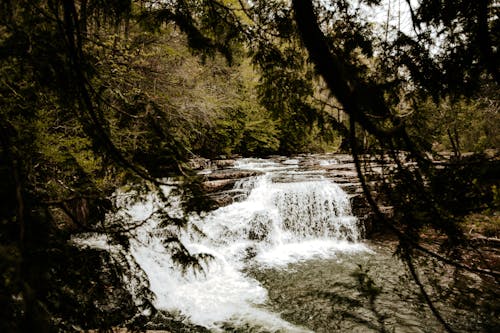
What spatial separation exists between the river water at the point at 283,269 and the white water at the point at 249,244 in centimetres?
2

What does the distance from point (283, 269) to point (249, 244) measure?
1545 millimetres

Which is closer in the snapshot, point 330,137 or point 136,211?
point 330,137

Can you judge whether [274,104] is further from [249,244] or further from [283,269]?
[249,244]

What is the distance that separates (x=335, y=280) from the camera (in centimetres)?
656

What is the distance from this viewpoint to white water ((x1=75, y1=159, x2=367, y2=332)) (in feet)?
18.6

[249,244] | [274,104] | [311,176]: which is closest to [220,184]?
[249,244]

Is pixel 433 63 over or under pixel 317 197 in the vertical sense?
over

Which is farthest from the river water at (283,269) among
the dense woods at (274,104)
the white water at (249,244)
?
the dense woods at (274,104)

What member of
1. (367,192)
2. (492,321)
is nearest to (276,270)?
(492,321)

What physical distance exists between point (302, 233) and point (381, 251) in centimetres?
231

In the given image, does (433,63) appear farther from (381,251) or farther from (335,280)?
(381,251)

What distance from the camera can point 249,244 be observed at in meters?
8.54

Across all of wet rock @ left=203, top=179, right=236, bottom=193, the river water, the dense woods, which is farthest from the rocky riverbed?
the dense woods

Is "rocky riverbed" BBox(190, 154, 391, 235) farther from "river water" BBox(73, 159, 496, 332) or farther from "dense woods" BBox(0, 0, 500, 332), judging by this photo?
"dense woods" BBox(0, 0, 500, 332)
